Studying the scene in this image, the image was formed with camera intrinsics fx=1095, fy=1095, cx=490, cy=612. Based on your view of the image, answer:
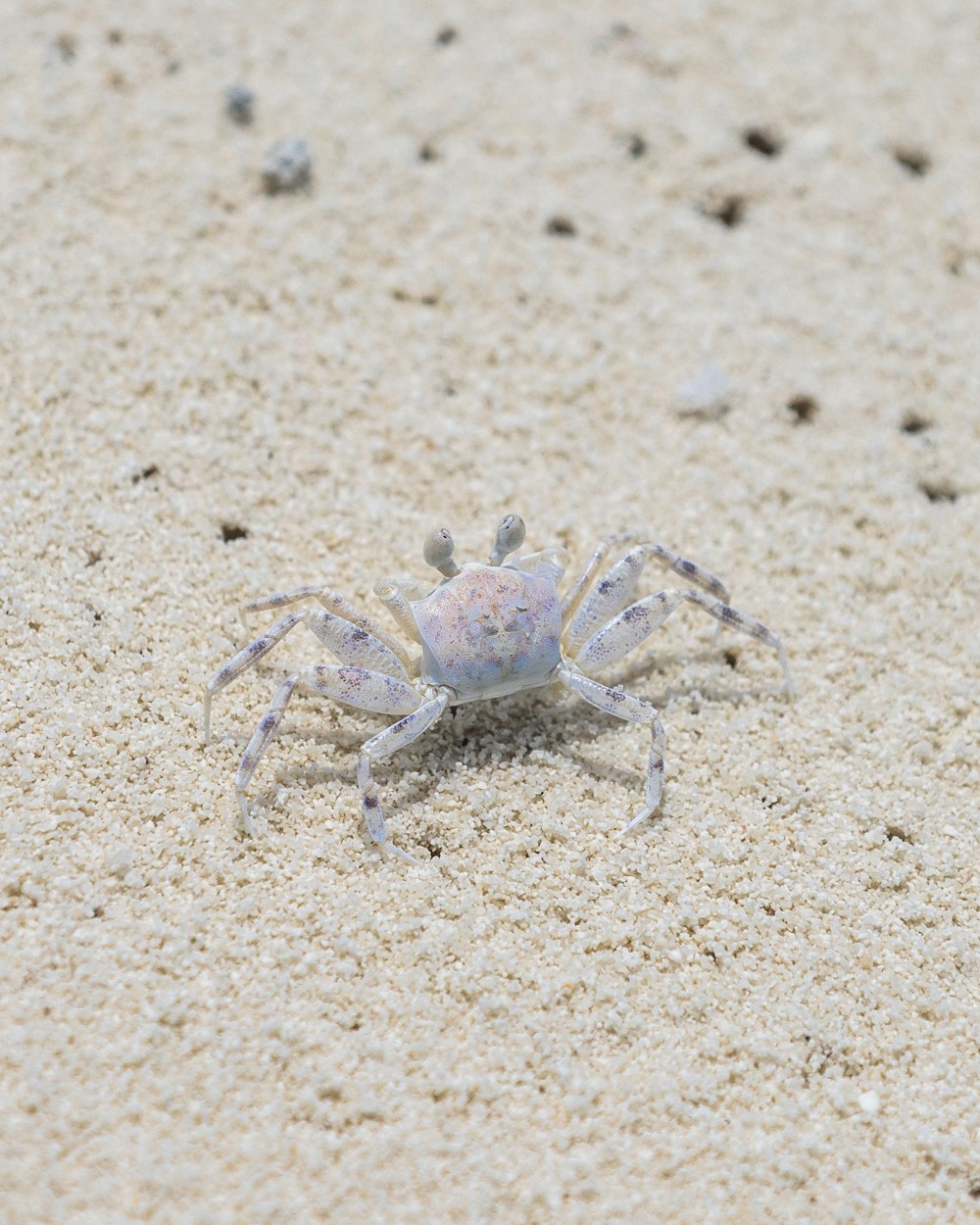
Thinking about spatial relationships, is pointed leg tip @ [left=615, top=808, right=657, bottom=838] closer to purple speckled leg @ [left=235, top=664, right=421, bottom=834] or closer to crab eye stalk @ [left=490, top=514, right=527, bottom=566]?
purple speckled leg @ [left=235, top=664, right=421, bottom=834]

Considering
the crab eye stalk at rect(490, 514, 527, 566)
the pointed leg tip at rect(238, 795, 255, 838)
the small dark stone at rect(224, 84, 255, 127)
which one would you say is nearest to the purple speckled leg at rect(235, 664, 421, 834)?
the pointed leg tip at rect(238, 795, 255, 838)

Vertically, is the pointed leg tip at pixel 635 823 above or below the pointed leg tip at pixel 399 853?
below

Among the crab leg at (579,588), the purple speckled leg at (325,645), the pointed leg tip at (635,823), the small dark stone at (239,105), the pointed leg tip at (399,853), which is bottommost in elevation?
the pointed leg tip at (635,823)

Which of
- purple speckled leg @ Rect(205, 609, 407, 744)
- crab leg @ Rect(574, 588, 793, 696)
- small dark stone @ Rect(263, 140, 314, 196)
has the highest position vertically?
small dark stone @ Rect(263, 140, 314, 196)

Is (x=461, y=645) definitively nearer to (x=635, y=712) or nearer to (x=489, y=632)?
(x=489, y=632)

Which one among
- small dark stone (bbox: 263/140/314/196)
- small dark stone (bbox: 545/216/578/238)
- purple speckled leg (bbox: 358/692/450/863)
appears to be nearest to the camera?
purple speckled leg (bbox: 358/692/450/863)

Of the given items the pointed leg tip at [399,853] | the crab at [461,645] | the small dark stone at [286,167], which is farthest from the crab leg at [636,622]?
the small dark stone at [286,167]

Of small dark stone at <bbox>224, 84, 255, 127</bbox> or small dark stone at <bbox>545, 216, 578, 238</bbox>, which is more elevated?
small dark stone at <bbox>224, 84, 255, 127</bbox>

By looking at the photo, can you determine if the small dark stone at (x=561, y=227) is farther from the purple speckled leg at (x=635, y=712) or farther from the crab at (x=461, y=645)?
the purple speckled leg at (x=635, y=712)
